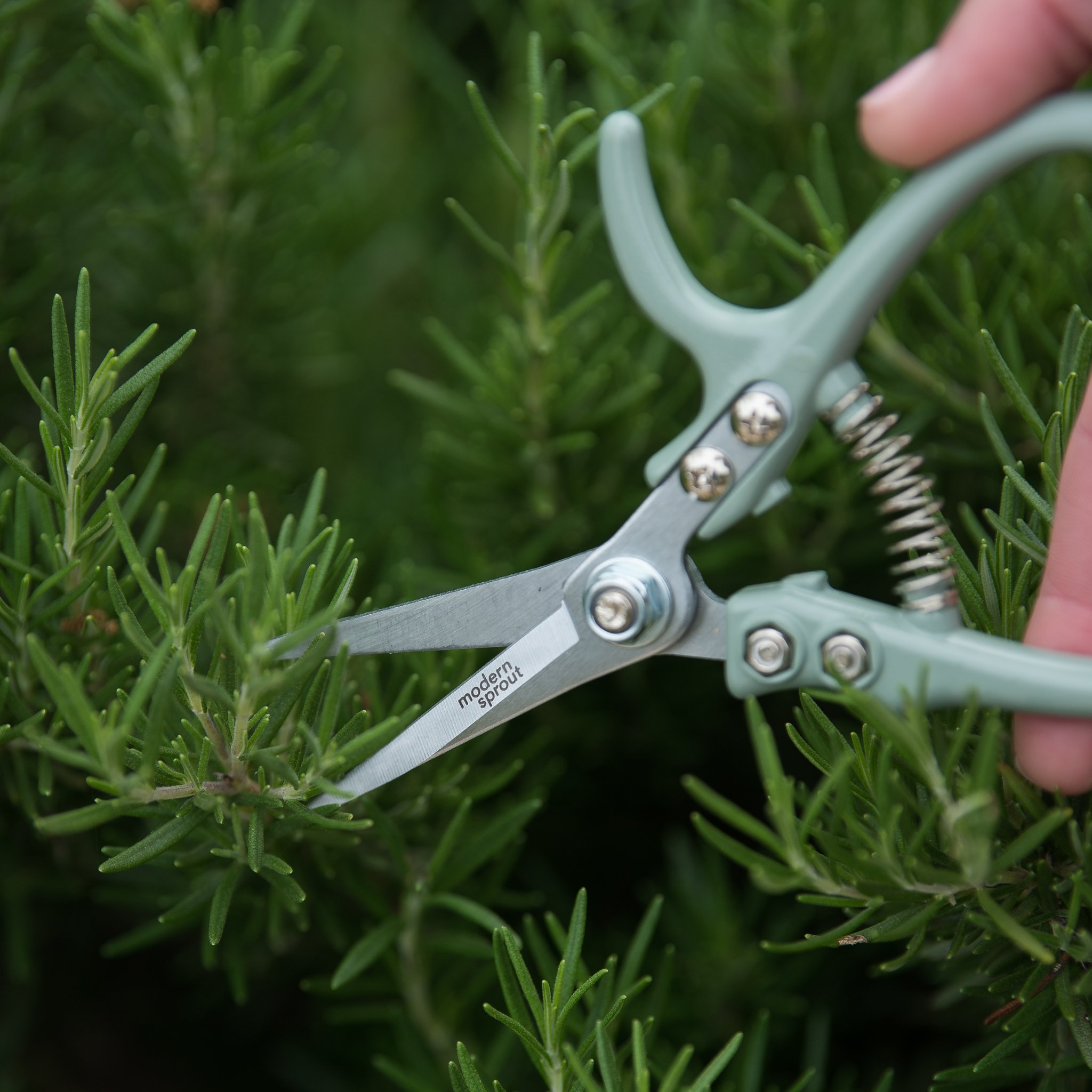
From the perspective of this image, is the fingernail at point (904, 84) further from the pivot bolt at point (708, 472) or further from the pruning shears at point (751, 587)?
the pivot bolt at point (708, 472)

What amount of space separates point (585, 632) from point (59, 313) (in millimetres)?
222

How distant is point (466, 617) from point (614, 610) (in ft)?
0.19

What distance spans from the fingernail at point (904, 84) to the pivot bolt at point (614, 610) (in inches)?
8.6

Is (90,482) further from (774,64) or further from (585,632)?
(774,64)

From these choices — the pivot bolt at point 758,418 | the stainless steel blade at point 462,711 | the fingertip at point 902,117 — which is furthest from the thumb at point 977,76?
the stainless steel blade at point 462,711

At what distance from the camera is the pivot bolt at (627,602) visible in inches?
16.7

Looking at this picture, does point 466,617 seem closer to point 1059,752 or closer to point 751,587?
point 751,587

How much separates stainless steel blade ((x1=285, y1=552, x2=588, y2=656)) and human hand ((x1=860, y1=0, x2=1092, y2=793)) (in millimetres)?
173

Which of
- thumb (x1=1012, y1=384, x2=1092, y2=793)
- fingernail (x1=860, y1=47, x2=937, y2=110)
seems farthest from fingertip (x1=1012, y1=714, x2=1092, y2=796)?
fingernail (x1=860, y1=47, x2=937, y2=110)

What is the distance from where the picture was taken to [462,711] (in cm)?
43

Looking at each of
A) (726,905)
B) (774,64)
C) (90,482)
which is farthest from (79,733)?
(774,64)

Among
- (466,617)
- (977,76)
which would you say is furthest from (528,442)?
(977,76)

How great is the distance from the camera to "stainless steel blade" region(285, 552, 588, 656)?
44 centimetres

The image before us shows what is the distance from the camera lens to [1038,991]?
Result: 399mm
